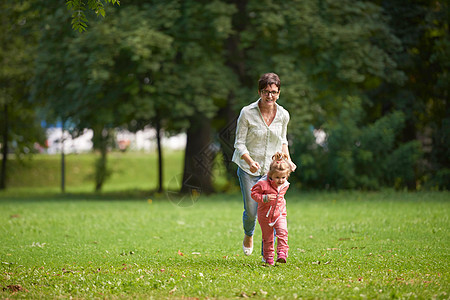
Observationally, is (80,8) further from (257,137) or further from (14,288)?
(14,288)

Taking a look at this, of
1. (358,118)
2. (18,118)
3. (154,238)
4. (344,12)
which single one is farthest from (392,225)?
(18,118)

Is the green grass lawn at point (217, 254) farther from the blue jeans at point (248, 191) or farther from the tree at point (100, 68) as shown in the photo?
the tree at point (100, 68)

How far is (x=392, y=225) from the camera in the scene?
10.7 metres

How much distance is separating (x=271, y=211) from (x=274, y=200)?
0.15 m

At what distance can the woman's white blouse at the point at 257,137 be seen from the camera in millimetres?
6750

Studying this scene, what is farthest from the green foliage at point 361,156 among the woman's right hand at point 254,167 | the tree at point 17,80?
the woman's right hand at point 254,167

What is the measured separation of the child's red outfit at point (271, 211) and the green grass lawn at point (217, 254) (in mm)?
365

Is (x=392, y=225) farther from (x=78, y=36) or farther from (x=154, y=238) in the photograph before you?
(x=78, y=36)

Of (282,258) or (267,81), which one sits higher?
(267,81)

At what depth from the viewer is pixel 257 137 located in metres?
6.78

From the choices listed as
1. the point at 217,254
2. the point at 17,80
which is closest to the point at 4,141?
the point at 17,80

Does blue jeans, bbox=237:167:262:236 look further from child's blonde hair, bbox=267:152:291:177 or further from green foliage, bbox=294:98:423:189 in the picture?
green foliage, bbox=294:98:423:189

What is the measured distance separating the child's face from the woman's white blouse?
0.48 metres

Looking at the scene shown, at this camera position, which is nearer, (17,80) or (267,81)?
(267,81)
